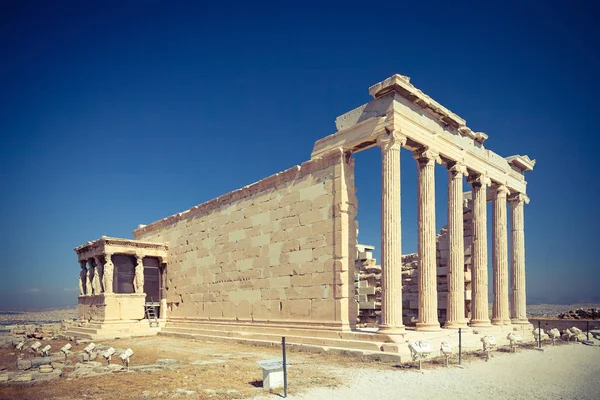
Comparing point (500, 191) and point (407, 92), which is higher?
point (407, 92)

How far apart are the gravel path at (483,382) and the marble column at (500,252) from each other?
592cm

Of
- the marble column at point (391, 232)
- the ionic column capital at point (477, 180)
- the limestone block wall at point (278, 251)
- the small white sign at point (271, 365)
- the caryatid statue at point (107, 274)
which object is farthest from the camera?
the caryatid statue at point (107, 274)

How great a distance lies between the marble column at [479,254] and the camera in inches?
685

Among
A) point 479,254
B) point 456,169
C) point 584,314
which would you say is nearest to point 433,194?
point 456,169

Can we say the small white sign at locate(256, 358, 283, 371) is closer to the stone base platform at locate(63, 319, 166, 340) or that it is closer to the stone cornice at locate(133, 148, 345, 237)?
the stone cornice at locate(133, 148, 345, 237)

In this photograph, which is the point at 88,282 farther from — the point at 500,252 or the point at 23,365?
the point at 500,252

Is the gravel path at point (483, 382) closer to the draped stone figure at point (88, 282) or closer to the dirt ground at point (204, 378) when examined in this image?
the dirt ground at point (204, 378)

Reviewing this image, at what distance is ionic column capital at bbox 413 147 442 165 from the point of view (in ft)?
50.2

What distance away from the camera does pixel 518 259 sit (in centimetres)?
2048

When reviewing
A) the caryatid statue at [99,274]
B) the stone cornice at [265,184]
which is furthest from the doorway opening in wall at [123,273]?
the stone cornice at [265,184]

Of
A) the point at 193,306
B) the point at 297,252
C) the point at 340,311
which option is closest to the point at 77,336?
the point at 193,306

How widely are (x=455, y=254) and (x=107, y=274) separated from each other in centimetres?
1591

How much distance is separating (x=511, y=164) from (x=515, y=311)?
6.10 meters

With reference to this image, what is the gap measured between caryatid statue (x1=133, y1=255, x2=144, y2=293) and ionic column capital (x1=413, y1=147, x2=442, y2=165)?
15336 mm
